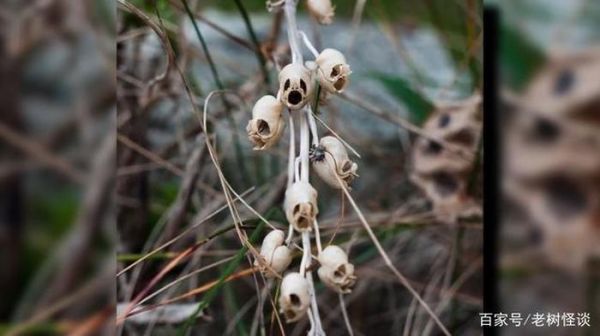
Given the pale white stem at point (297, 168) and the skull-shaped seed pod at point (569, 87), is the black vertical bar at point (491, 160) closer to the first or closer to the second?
the skull-shaped seed pod at point (569, 87)

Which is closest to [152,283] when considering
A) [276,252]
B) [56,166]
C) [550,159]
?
[56,166]

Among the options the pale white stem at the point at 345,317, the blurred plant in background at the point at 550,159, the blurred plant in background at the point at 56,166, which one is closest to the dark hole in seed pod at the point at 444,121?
the blurred plant in background at the point at 550,159

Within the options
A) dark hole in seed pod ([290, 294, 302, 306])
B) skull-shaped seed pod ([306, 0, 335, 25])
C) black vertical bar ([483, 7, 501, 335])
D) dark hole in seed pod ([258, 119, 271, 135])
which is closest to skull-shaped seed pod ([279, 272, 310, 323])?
dark hole in seed pod ([290, 294, 302, 306])

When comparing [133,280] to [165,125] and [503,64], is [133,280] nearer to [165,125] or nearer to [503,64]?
[165,125]

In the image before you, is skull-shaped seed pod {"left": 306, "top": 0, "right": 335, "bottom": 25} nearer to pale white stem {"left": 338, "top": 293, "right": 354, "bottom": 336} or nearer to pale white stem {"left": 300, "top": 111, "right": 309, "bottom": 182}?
pale white stem {"left": 300, "top": 111, "right": 309, "bottom": 182}

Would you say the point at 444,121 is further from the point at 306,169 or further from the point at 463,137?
the point at 306,169

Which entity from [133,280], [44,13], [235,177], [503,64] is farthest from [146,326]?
[503,64]
